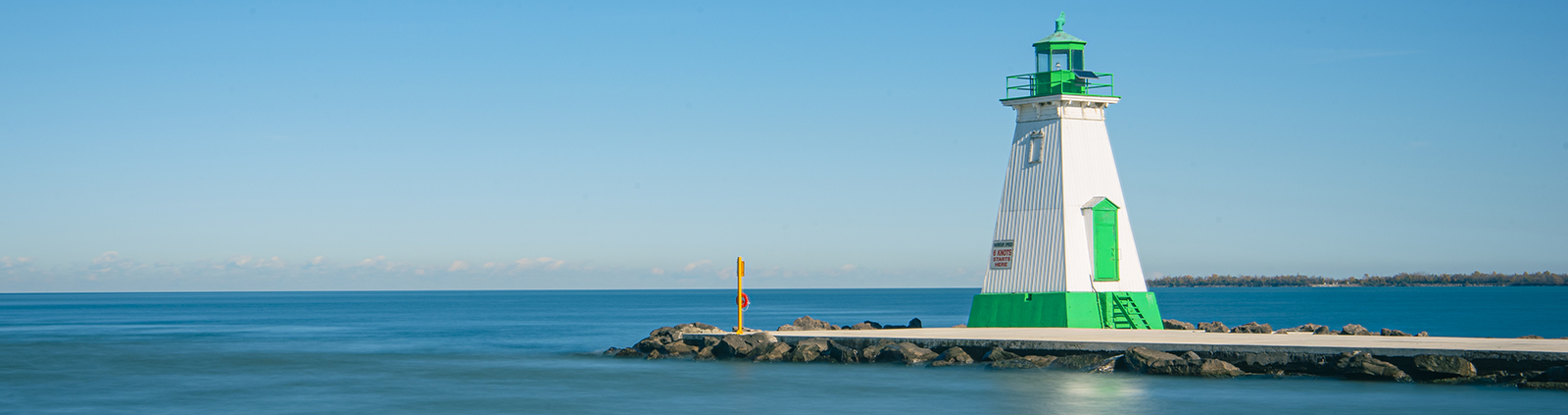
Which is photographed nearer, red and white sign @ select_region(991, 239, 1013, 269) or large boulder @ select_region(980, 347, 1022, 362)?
large boulder @ select_region(980, 347, 1022, 362)

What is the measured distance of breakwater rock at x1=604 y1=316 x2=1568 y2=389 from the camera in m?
18.9

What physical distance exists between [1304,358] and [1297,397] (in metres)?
2.23

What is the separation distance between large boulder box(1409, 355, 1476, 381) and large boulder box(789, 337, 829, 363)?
10.3 meters

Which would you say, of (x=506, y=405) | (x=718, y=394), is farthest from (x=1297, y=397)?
(x=506, y=405)

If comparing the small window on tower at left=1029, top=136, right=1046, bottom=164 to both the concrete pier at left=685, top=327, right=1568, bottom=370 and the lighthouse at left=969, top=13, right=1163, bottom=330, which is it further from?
the concrete pier at left=685, top=327, right=1568, bottom=370

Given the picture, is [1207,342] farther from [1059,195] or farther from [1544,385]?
[1544,385]

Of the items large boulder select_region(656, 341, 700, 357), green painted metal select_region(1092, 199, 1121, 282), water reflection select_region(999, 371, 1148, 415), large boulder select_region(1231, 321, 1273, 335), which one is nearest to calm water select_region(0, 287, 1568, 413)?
water reflection select_region(999, 371, 1148, 415)

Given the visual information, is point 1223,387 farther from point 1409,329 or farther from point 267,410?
point 1409,329

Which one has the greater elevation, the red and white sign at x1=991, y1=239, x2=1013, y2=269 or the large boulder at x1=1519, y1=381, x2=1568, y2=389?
the red and white sign at x1=991, y1=239, x2=1013, y2=269

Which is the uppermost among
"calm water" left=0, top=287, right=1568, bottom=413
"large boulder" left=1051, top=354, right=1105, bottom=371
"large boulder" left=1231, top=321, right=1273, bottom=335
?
"large boulder" left=1231, top=321, right=1273, bottom=335

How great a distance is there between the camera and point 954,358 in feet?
79.8

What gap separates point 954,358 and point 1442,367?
7.89 metres

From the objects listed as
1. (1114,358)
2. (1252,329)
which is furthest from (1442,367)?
(1252,329)

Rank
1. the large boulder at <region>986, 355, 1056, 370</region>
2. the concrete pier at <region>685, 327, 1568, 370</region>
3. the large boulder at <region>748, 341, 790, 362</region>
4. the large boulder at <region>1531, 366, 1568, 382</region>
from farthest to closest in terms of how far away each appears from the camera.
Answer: the large boulder at <region>748, 341, 790, 362</region> → the large boulder at <region>986, 355, 1056, 370</region> → the concrete pier at <region>685, 327, 1568, 370</region> → the large boulder at <region>1531, 366, 1568, 382</region>
